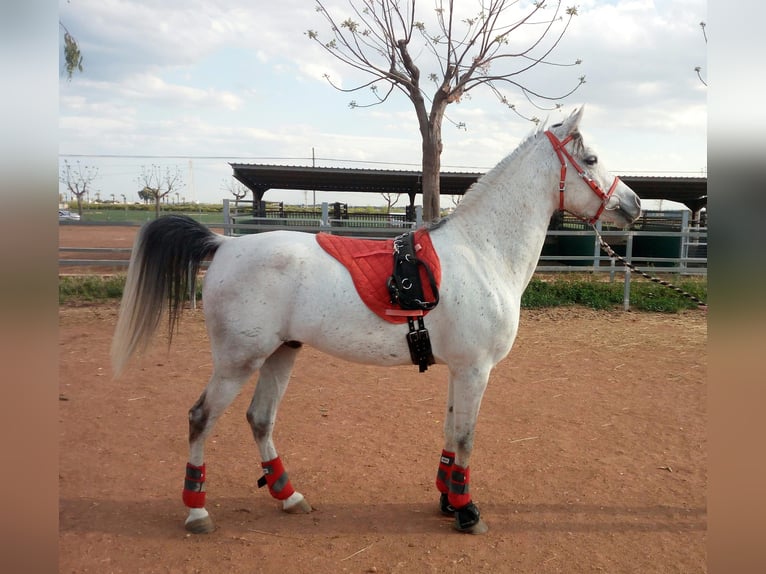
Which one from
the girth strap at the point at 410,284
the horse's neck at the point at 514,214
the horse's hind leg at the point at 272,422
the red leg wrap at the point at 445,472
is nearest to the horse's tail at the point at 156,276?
the horse's hind leg at the point at 272,422

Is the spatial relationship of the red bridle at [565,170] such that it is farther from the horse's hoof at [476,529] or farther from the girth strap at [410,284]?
the horse's hoof at [476,529]

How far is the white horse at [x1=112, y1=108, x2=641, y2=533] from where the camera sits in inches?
102

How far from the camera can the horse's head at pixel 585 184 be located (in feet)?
8.88

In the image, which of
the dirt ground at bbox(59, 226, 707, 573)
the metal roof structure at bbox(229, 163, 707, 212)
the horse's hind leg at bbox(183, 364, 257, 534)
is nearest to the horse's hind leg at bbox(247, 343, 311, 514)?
the dirt ground at bbox(59, 226, 707, 573)

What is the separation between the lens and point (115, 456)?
3467 mm

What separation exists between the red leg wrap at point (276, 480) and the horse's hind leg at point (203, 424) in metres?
0.36

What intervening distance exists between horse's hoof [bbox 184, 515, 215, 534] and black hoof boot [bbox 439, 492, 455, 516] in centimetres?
128

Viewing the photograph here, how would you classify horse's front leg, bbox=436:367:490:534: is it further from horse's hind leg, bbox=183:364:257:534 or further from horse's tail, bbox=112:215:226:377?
horse's tail, bbox=112:215:226:377

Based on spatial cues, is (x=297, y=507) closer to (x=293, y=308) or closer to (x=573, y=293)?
(x=293, y=308)

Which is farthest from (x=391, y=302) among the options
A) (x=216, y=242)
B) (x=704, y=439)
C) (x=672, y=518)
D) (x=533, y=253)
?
(x=704, y=439)

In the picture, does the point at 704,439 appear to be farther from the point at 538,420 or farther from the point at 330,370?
the point at 330,370

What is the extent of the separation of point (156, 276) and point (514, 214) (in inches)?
78.9

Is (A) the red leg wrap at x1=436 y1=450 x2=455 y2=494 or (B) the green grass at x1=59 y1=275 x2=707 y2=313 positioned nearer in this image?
(A) the red leg wrap at x1=436 y1=450 x2=455 y2=494
